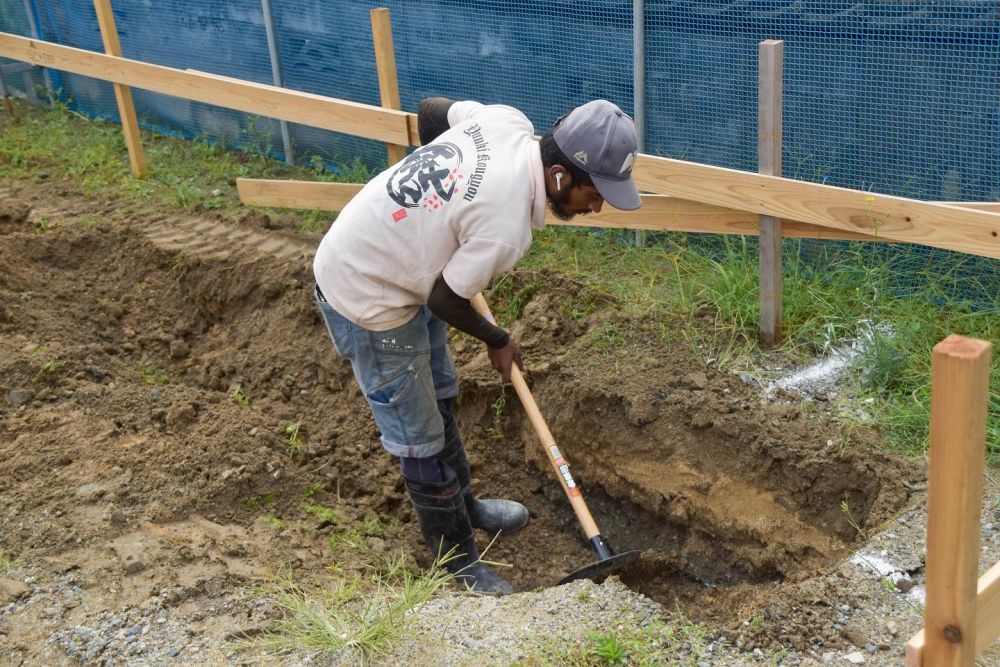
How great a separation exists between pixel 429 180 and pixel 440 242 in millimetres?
218

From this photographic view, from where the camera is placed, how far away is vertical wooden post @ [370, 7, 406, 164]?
227 inches

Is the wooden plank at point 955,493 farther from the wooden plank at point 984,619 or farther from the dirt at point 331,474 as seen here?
the dirt at point 331,474

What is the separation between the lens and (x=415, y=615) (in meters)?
3.44

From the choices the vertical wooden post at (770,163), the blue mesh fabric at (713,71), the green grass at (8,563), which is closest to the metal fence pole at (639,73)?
the blue mesh fabric at (713,71)

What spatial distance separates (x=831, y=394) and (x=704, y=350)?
68 cm

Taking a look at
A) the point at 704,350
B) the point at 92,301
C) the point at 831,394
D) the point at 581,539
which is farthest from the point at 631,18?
the point at 92,301

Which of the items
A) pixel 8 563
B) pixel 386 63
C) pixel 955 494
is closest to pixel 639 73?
pixel 386 63

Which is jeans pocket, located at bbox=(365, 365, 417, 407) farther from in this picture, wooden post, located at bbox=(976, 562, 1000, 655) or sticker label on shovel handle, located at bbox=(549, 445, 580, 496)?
wooden post, located at bbox=(976, 562, 1000, 655)

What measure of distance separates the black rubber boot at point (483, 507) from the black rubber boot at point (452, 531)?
0.96ft

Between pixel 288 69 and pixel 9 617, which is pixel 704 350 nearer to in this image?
pixel 9 617

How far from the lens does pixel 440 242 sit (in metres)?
3.43

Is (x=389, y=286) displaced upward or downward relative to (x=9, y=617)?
upward

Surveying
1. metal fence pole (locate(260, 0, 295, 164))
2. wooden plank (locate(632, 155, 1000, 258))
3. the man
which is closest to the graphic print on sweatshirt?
the man

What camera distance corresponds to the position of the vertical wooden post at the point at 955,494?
5.50 ft
